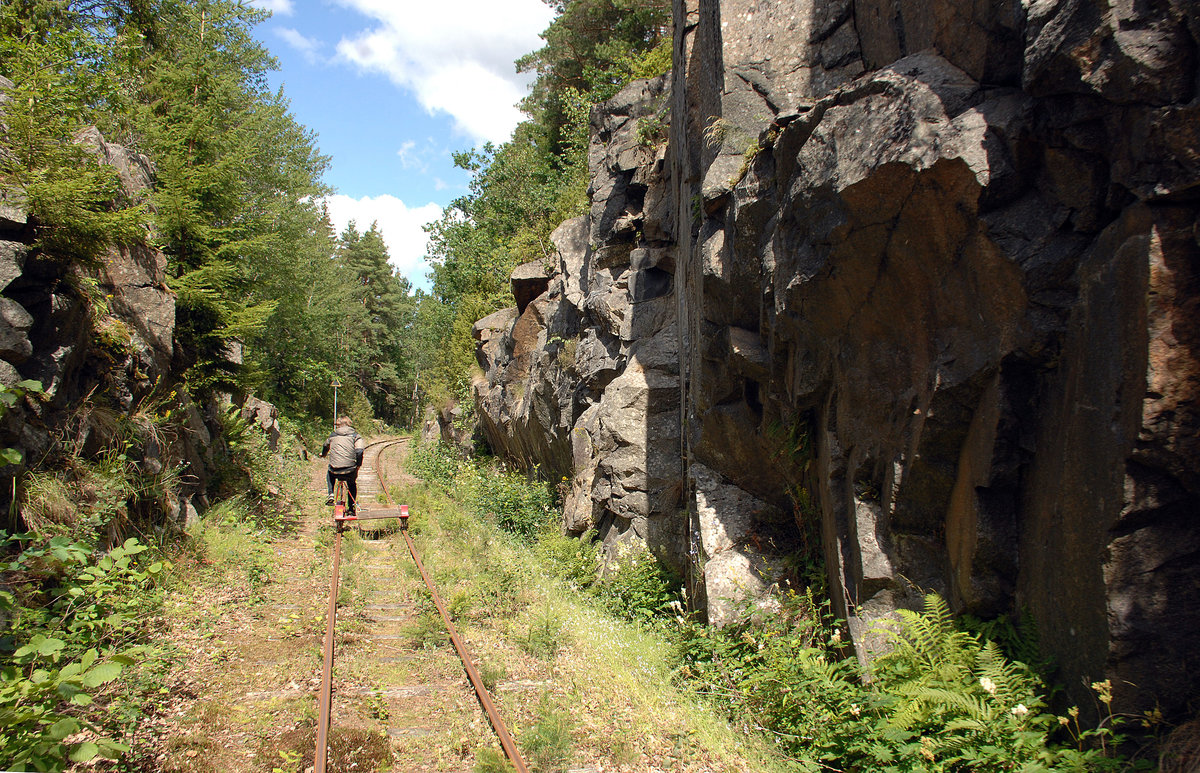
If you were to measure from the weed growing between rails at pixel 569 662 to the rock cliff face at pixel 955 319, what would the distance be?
1205 millimetres

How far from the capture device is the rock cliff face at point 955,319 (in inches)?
138

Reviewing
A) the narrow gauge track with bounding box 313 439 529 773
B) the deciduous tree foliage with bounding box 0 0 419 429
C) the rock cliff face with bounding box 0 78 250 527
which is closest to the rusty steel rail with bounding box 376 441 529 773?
the narrow gauge track with bounding box 313 439 529 773

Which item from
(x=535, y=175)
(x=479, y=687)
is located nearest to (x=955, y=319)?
(x=479, y=687)

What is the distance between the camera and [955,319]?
4.92m

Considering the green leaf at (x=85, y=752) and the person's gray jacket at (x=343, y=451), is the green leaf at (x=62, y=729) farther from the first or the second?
the person's gray jacket at (x=343, y=451)

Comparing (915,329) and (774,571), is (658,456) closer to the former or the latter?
(774,571)

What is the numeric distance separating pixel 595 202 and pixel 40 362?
1119cm

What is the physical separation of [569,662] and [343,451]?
6741 mm

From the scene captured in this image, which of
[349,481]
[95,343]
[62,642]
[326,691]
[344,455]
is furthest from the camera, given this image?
[349,481]

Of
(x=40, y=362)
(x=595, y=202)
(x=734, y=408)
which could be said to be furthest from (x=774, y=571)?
(x=595, y=202)

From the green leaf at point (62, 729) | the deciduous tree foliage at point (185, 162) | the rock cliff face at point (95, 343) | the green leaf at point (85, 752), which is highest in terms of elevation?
the deciduous tree foliage at point (185, 162)

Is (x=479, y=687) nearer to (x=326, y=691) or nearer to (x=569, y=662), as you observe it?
(x=569, y=662)

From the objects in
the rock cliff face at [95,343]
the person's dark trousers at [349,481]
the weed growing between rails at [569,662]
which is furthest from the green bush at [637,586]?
the rock cliff face at [95,343]

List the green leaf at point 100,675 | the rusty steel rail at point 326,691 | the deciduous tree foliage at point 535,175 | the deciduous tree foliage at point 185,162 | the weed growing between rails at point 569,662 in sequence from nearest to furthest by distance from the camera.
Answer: the green leaf at point 100,675
the rusty steel rail at point 326,691
the weed growing between rails at point 569,662
the deciduous tree foliage at point 185,162
the deciduous tree foliage at point 535,175
